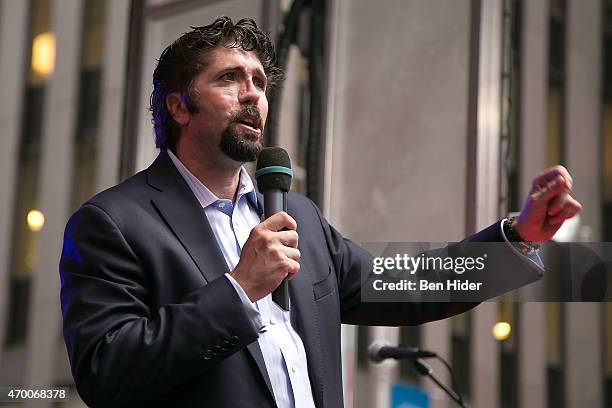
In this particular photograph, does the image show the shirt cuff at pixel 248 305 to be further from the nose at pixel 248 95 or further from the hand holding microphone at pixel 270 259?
the nose at pixel 248 95

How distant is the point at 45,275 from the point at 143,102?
76.9 inches

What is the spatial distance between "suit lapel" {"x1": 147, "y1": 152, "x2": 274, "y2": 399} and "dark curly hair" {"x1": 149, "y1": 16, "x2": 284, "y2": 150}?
159mm

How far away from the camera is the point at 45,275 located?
557 cm

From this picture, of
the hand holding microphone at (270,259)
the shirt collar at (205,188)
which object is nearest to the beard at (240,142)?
the shirt collar at (205,188)

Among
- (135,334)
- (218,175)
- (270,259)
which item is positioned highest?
(218,175)

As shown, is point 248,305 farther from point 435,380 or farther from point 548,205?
point 435,380

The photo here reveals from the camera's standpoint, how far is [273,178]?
189cm

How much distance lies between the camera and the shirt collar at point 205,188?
6.76ft

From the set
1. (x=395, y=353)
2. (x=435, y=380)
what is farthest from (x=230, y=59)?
(x=395, y=353)

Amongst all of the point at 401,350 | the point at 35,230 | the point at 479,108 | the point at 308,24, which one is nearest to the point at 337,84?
the point at 308,24

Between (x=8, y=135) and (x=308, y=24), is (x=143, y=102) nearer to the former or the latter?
(x=308, y=24)

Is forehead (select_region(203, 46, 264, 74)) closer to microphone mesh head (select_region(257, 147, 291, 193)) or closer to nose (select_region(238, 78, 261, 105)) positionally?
nose (select_region(238, 78, 261, 105))

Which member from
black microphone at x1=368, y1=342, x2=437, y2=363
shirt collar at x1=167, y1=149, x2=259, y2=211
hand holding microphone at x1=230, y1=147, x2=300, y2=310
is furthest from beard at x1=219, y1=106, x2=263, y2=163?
black microphone at x1=368, y1=342, x2=437, y2=363

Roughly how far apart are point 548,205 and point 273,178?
589mm
